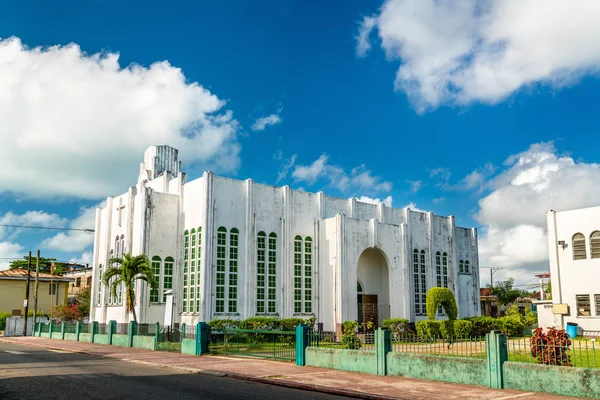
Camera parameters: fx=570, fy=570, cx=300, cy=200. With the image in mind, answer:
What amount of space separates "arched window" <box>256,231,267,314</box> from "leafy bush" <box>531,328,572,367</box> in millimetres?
20156

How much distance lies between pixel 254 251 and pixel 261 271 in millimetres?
1239

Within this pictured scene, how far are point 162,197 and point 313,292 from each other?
1039cm

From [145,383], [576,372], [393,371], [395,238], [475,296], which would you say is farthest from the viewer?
[475,296]

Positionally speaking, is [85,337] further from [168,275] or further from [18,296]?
[18,296]

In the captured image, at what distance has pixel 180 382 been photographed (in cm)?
1421

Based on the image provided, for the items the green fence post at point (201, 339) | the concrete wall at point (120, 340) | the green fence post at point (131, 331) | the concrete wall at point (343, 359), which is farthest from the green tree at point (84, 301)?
the concrete wall at point (343, 359)

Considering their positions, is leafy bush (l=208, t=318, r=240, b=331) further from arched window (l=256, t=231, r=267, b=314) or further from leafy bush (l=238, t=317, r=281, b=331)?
→ arched window (l=256, t=231, r=267, b=314)

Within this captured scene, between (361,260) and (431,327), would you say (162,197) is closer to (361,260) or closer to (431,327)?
(361,260)

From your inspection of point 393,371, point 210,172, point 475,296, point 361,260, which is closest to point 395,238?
point 361,260

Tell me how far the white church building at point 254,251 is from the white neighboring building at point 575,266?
29.4ft

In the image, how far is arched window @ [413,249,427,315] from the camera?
37.6 m

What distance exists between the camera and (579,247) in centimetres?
3012

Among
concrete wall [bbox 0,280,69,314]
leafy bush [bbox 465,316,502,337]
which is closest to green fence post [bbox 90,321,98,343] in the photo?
leafy bush [bbox 465,316,502,337]

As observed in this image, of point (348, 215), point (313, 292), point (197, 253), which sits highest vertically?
point (348, 215)
